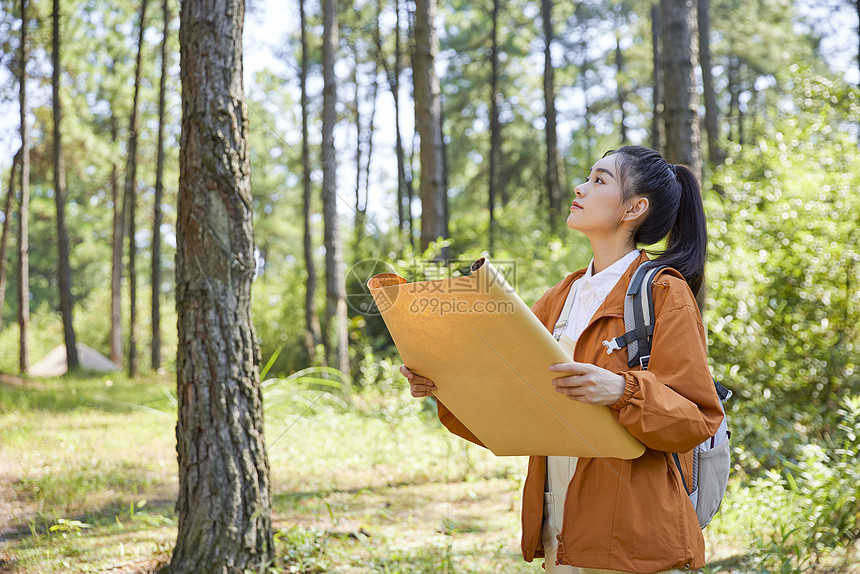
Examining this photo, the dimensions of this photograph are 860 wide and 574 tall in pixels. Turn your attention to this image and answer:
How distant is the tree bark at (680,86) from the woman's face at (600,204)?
2704 mm

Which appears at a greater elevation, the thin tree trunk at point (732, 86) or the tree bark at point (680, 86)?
the thin tree trunk at point (732, 86)

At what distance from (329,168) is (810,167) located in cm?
584

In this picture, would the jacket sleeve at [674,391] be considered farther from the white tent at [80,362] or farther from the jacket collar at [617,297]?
the white tent at [80,362]

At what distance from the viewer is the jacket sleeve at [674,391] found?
1.22 meters

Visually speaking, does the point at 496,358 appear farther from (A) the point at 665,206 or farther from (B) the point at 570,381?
(A) the point at 665,206

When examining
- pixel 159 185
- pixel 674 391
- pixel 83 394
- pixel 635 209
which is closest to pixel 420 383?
pixel 674 391

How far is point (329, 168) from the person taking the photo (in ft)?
29.3

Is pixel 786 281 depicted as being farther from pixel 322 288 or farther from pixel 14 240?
pixel 14 240

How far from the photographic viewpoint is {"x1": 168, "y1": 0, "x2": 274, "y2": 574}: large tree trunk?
2752 mm

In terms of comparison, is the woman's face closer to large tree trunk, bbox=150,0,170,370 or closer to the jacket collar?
the jacket collar

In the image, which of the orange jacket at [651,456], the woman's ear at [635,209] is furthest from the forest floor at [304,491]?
the woman's ear at [635,209]

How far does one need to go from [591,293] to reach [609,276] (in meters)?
0.06

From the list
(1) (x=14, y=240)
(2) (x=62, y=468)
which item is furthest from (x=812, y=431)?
(1) (x=14, y=240)

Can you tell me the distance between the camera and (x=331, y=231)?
28.4 ft
